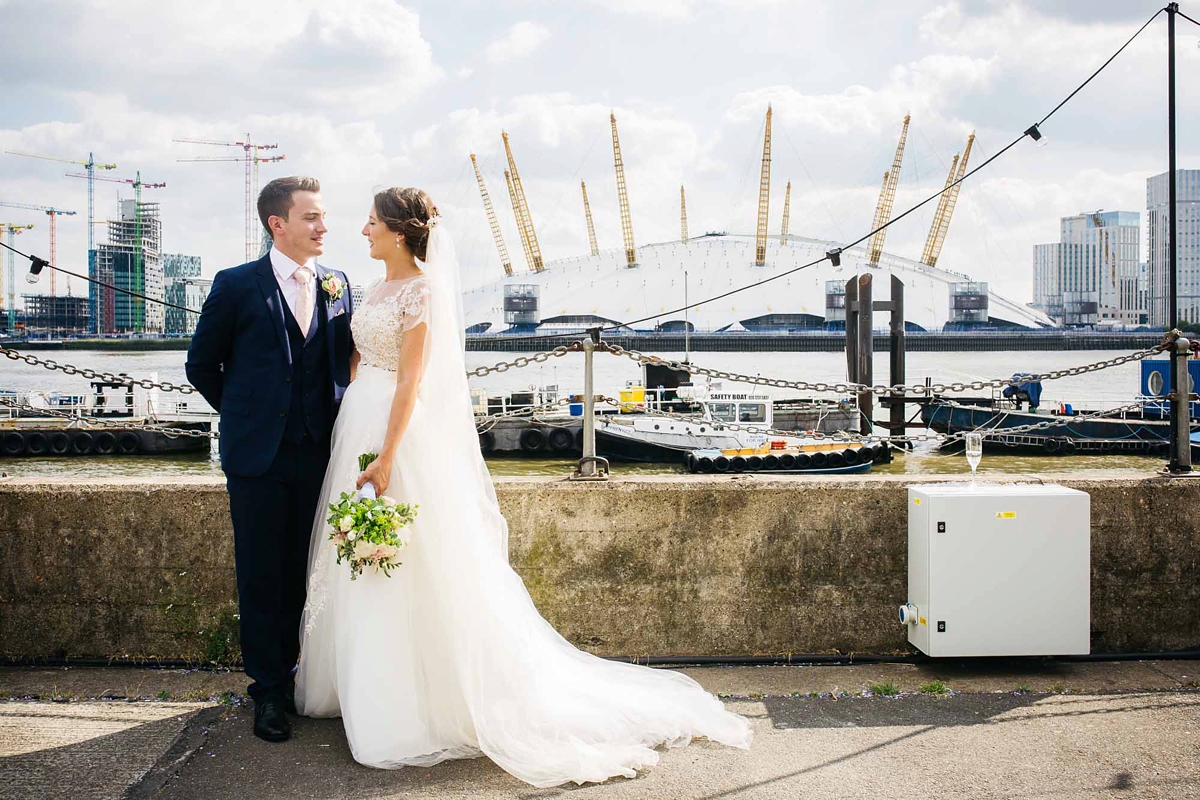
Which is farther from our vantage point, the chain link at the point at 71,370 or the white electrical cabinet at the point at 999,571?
the chain link at the point at 71,370

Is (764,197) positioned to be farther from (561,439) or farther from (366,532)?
(366,532)

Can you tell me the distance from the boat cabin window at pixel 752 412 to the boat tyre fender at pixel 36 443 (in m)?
21.3

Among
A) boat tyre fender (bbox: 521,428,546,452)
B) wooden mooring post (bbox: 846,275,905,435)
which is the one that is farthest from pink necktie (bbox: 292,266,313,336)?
wooden mooring post (bbox: 846,275,905,435)

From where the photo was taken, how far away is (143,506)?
4.18m

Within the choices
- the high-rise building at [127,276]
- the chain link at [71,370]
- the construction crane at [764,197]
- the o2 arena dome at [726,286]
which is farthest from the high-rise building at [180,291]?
the chain link at [71,370]

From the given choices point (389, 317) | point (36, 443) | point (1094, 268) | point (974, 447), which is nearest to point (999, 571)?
point (974, 447)

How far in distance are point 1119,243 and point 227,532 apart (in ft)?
643

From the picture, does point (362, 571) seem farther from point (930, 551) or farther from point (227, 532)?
point (930, 551)

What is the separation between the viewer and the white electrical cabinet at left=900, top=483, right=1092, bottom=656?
13.1ft

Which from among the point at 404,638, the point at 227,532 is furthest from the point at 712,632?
the point at 227,532

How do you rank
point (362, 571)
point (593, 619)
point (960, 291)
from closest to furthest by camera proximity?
1. point (362, 571)
2. point (593, 619)
3. point (960, 291)

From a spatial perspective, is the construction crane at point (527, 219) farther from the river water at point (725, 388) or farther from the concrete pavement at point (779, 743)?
the concrete pavement at point (779, 743)

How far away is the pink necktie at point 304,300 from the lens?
3.64m

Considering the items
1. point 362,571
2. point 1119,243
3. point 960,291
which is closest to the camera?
point 362,571
